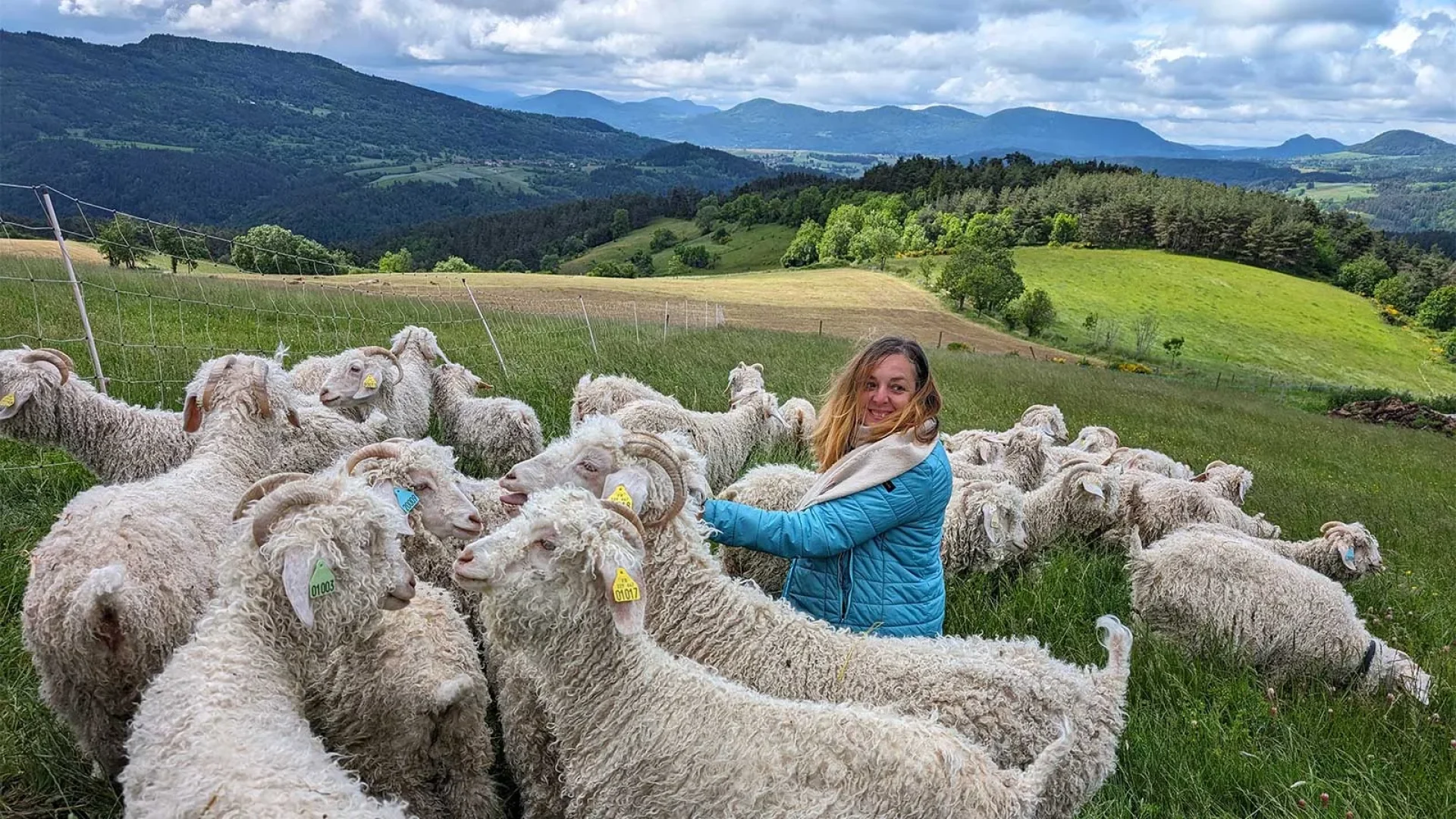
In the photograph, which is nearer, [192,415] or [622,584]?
[622,584]

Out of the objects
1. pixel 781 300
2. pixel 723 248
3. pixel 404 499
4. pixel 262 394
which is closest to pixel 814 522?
pixel 404 499

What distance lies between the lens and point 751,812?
8.75 feet

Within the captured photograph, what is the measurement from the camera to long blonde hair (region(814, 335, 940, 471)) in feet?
13.6

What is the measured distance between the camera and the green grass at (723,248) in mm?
105938

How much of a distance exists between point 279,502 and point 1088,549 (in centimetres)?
618

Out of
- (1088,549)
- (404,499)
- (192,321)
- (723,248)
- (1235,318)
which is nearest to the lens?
(404,499)

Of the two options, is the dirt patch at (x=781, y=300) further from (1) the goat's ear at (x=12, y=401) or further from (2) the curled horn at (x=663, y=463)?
(2) the curled horn at (x=663, y=463)

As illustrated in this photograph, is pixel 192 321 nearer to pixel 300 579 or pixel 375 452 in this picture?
pixel 375 452

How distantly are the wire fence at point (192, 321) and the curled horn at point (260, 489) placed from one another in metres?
4.25

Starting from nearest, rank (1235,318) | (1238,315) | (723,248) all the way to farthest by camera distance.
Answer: (1235,318)
(1238,315)
(723,248)

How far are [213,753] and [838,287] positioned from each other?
65.9 metres

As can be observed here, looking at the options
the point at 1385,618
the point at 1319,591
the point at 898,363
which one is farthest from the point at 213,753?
the point at 1385,618

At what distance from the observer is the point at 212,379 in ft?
18.0

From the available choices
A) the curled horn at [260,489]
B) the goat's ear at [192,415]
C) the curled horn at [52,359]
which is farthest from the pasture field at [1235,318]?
the curled horn at [260,489]
